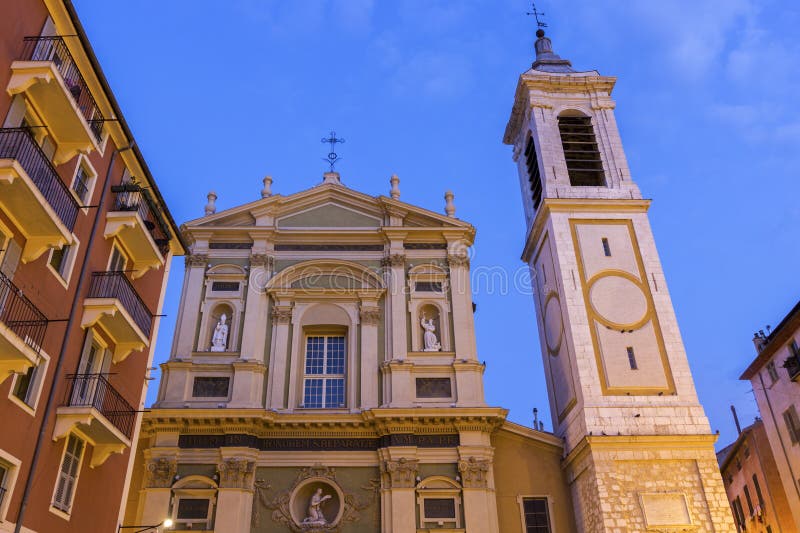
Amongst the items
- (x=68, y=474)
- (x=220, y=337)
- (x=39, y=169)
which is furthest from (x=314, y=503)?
(x=39, y=169)

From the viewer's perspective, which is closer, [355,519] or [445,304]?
[355,519]

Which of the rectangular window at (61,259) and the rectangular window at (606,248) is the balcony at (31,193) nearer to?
the rectangular window at (61,259)

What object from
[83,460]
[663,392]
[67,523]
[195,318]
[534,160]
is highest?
[534,160]

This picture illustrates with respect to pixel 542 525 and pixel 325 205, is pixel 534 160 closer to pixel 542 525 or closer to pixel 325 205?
pixel 325 205

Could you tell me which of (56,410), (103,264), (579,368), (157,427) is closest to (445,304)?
(579,368)

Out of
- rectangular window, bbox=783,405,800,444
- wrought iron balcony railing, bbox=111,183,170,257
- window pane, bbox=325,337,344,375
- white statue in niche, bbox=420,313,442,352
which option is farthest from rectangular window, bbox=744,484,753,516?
wrought iron balcony railing, bbox=111,183,170,257

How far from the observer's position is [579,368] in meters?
22.0

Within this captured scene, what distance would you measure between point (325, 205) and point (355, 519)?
11032mm

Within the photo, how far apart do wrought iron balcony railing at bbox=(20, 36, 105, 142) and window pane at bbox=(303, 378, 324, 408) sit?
10274 millimetres

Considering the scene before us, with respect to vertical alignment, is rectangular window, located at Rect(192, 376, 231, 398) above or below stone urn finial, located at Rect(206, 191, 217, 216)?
below

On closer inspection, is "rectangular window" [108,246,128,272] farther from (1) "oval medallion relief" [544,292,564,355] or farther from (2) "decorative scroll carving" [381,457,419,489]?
(1) "oval medallion relief" [544,292,564,355]

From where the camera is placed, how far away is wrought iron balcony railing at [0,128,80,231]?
11945 mm

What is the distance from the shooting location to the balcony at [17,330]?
11.2 meters

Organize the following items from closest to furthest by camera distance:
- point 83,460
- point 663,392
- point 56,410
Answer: point 56,410
point 83,460
point 663,392
